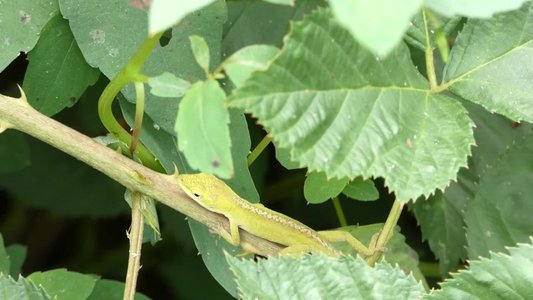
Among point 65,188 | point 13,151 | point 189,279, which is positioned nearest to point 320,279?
point 13,151

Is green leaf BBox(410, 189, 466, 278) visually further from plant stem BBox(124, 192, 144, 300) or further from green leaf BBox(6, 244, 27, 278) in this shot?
green leaf BBox(6, 244, 27, 278)

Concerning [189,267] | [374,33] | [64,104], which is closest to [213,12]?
[64,104]

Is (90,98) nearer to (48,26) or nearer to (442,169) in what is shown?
(48,26)

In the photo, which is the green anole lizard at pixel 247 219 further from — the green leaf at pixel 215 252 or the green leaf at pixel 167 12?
the green leaf at pixel 167 12

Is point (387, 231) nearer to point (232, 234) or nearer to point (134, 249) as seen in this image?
point (232, 234)

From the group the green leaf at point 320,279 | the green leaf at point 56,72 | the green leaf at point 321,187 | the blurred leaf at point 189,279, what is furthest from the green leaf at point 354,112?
the blurred leaf at point 189,279

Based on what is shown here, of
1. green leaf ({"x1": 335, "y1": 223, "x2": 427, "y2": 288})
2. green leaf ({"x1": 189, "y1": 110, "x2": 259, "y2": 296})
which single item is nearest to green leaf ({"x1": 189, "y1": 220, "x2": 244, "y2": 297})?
green leaf ({"x1": 189, "y1": 110, "x2": 259, "y2": 296})
